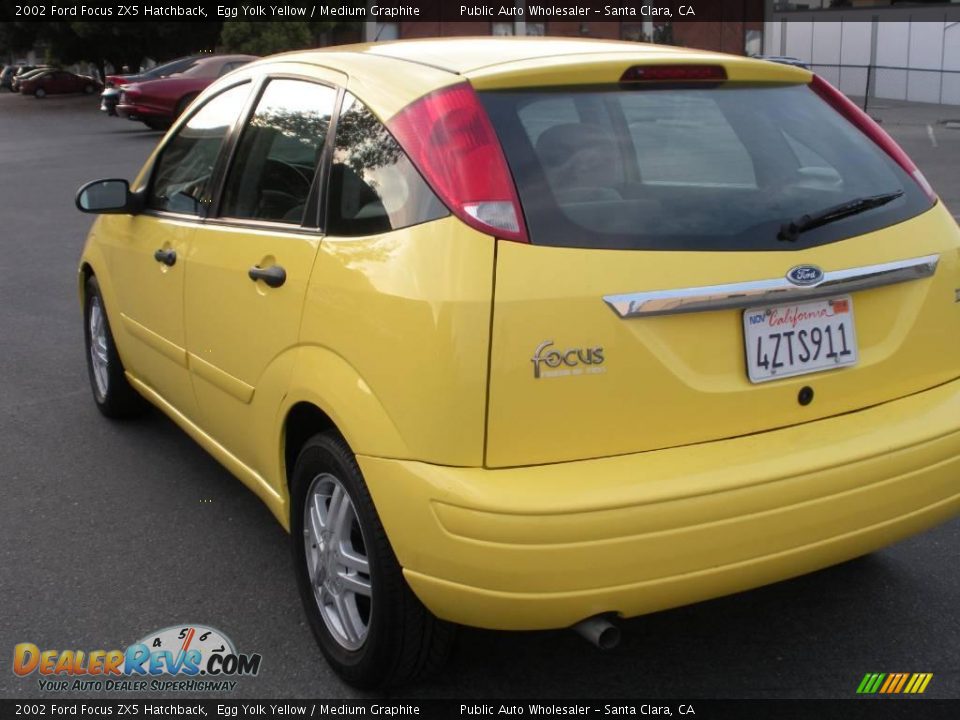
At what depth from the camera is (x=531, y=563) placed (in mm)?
2480

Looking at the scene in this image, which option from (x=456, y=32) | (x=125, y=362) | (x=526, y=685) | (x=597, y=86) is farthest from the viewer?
(x=456, y=32)

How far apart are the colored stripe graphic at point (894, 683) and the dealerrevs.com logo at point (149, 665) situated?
168cm

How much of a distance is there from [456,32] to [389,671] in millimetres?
38721

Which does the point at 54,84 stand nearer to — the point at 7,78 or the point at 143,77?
the point at 7,78

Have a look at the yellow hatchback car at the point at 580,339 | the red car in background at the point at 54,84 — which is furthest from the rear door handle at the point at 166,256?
the red car in background at the point at 54,84

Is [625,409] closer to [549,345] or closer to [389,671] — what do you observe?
[549,345]

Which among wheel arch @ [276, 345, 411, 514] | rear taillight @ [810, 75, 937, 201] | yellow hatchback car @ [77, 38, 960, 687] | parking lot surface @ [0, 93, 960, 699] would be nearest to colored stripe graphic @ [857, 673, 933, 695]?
parking lot surface @ [0, 93, 960, 699]

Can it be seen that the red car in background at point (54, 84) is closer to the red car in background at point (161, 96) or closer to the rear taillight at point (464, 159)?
the red car in background at point (161, 96)

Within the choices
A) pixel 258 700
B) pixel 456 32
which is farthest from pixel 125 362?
pixel 456 32

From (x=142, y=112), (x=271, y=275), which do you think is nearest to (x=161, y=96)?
(x=142, y=112)

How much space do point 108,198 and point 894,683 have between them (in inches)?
127

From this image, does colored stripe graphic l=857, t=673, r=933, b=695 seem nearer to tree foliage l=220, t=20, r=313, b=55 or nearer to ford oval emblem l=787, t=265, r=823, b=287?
ford oval emblem l=787, t=265, r=823, b=287

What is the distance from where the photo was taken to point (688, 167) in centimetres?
297

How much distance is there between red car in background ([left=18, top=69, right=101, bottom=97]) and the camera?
52.3 metres
